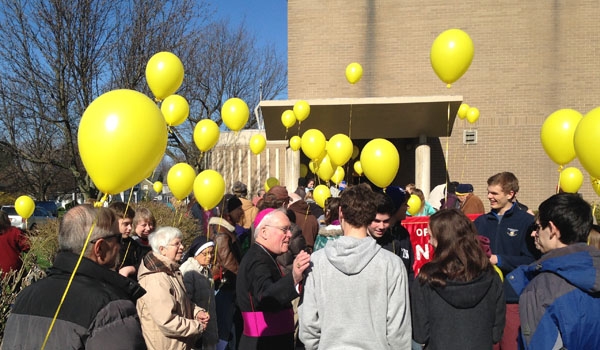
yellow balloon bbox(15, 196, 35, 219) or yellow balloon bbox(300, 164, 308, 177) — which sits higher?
yellow balloon bbox(300, 164, 308, 177)

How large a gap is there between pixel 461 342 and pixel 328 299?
0.82 meters

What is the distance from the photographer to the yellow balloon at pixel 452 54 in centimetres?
567

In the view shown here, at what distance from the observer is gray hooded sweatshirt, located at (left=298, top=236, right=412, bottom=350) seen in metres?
2.56

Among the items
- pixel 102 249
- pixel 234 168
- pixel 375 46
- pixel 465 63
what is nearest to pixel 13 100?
pixel 234 168

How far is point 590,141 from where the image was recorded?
10.3 feet

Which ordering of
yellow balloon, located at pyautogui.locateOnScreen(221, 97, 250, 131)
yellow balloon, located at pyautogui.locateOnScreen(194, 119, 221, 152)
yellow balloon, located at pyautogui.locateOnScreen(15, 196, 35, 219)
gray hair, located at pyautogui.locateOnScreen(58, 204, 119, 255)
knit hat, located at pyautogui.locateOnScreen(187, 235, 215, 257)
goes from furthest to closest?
yellow balloon, located at pyautogui.locateOnScreen(15, 196, 35, 219), yellow balloon, located at pyautogui.locateOnScreen(221, 97, 250, 131), yellow balloon, located at pyautogui.locateOnScreen(194, 119, 221, 152), knit hat, located at pyautogui.locateOnScreen(187, 235, 215, 257), gray hair, located at pyautogui.locateOnScreen(58, 204, 119, 255)

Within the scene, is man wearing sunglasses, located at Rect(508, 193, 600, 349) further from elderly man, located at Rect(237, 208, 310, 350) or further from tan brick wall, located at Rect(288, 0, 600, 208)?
tan brick wall, located at Rect(288, 0, 600, 208)

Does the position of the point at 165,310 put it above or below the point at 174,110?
below

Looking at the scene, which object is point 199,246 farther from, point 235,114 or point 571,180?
point 571,180

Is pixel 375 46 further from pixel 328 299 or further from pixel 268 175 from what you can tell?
pixel 328 299

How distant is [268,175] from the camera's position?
18016 millimetres

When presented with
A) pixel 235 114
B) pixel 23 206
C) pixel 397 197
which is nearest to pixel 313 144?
pixel 235 114

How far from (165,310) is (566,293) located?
92.7 inches

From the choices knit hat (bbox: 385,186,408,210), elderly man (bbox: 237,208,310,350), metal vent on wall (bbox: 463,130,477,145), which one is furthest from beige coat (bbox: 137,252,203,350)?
metal vent on wall (bbox: 463,130,477,145)
